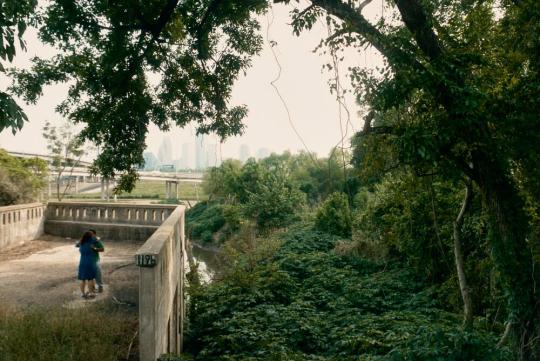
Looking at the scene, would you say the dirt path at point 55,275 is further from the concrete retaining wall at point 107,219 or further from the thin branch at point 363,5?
the thin branch at point 363,5

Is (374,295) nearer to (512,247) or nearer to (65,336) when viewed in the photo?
(512,247)

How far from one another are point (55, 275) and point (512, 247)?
29.7 feet

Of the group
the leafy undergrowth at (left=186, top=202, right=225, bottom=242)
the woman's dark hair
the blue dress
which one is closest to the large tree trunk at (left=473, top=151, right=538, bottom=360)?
the blue dress

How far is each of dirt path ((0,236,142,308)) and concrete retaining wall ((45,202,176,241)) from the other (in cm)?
67

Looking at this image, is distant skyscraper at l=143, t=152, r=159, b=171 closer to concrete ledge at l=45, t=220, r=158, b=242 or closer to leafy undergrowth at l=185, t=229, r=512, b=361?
concrete ledge at l=45, t=220, r=158, b=242

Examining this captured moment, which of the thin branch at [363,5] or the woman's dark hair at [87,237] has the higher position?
the thin branch at [363,5]

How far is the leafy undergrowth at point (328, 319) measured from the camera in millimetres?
7418

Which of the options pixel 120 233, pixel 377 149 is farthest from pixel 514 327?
pixel 120 233

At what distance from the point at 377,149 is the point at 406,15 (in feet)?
7.17

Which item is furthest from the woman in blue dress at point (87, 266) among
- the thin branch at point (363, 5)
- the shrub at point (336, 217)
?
the shrub at point (336, 217)

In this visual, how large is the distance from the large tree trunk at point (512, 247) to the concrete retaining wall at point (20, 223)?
40.6 feet

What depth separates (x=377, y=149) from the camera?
25.7 feet

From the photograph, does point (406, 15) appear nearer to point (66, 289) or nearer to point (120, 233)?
point (66, 289)

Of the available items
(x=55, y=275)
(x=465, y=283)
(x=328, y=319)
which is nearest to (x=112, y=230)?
(x=55, y=275)
